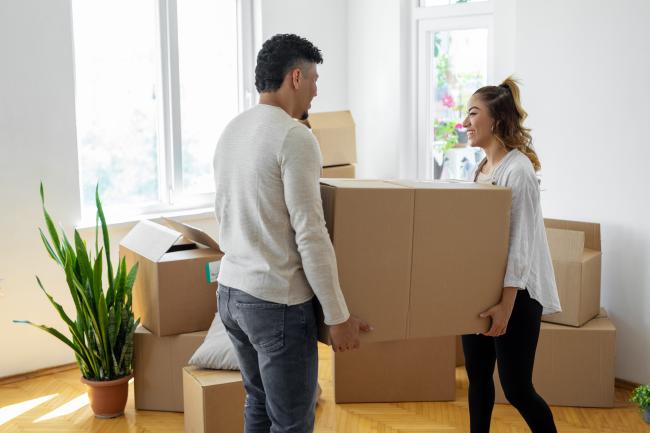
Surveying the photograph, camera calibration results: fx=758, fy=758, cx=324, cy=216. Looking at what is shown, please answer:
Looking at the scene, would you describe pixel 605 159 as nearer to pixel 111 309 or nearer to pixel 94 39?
pixel 111 309

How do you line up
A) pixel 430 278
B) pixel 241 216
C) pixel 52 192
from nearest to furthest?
pixel 241 216 → pixel 430 278 → pixel 52 192

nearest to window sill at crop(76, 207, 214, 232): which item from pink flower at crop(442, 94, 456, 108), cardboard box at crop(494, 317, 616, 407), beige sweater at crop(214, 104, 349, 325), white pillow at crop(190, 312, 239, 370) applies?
white pillow at crop(190, 312, 239, 370)

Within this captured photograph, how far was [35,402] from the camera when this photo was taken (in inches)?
129

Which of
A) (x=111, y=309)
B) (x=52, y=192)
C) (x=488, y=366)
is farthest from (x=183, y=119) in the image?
(x=488, y=366)

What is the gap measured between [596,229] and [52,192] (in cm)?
249

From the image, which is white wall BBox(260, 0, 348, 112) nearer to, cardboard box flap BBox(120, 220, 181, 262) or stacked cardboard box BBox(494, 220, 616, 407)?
cardboard box flap BBox(120, 220, 181, 262)

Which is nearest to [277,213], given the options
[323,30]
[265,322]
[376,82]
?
[265,322]

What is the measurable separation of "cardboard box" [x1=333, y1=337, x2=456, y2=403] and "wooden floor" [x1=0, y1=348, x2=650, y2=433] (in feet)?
0.15

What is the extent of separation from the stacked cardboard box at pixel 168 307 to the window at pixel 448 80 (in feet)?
5.68

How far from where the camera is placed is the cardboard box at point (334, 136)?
3787mm

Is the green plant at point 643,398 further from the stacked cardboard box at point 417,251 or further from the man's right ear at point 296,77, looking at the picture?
the man's right ear at point 296,77

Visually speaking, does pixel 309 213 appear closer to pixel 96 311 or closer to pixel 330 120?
pixel 96 311

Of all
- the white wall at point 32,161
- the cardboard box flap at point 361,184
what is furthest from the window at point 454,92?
the cardboard box flap at point 361,184

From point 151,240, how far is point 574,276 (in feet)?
5.72
